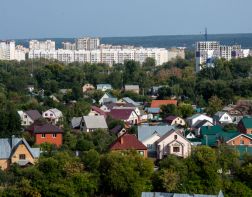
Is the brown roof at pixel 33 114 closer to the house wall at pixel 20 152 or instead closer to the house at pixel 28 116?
the house at pixel 28 116

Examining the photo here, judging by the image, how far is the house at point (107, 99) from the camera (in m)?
24.2

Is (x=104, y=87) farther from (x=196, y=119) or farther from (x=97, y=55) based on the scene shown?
(x=97, y=55)

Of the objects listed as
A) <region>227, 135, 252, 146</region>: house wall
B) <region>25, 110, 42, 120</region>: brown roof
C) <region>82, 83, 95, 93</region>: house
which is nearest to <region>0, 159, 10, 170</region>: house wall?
<region>227, 135, 252, 146</region>: house wall

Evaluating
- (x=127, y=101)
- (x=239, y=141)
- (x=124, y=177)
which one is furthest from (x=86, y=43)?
(x=124, y=177)

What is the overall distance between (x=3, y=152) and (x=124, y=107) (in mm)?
8957

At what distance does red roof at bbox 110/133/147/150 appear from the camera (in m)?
13.3

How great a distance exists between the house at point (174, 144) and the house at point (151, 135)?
0.40 meters

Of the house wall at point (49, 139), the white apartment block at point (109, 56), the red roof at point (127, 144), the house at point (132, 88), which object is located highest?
the white apartment block at point (109, 56)

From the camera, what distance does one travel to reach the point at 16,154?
12.9 metres

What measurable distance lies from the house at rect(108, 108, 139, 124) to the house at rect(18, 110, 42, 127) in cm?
224

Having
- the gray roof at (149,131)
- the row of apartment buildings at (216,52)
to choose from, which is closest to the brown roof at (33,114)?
the gray roof at (149,131)

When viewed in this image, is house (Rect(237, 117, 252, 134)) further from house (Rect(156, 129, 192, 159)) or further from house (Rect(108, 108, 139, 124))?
house (Rect(108, 108, 139, 124))

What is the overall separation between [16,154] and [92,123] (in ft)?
15.8

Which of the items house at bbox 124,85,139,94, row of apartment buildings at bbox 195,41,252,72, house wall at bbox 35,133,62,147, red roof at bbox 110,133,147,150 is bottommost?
house wall at bbox 35,133,62,147
